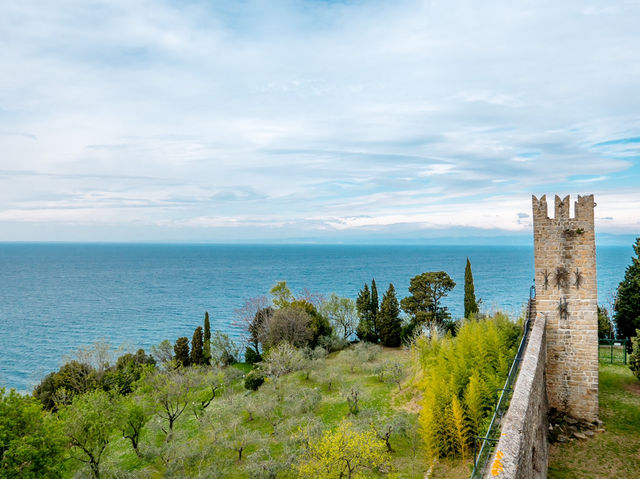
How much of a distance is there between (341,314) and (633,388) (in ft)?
85.3

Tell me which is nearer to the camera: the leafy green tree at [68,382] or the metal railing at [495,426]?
the metal railing at [495,426]

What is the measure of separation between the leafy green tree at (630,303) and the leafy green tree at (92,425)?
32303mm

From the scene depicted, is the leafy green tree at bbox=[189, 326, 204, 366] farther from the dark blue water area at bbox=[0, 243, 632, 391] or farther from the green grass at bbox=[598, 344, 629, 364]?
→ the green grass at bbox=[598, 344, 629, 364]

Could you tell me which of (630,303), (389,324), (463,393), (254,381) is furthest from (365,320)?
(463,393)

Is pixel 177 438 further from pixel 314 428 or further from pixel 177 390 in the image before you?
pixel 314 428

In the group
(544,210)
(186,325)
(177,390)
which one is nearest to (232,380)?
(177,390)

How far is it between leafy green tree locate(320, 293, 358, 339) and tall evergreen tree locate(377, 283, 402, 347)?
403 centimetres

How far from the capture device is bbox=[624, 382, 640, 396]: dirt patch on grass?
63.6 ft

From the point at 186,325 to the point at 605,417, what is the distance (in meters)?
56.2

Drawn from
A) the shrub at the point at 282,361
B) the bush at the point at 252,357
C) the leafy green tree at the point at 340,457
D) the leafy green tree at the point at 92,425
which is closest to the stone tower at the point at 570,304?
the leafy green tree at the point at 340,457

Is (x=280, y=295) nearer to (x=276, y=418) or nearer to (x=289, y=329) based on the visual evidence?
(x=289, y=329)

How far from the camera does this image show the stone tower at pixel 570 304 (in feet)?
53.8

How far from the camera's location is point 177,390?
19859 millimetres

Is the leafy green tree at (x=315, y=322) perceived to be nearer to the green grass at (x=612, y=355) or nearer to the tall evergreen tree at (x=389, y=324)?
the tall evergreen tree at (x=389, y=324)
